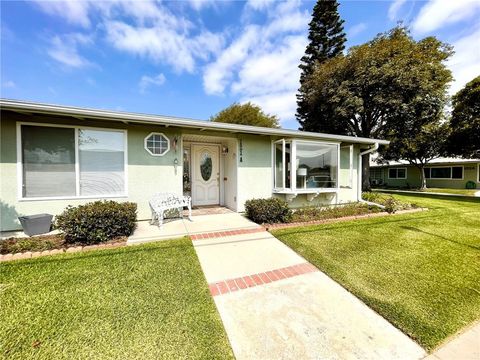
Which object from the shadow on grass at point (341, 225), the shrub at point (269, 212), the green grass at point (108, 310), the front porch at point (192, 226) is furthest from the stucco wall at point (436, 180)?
the green grass at point (108, 310)

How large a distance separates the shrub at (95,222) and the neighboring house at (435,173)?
90.1 ft

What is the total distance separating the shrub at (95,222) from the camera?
13.4ft

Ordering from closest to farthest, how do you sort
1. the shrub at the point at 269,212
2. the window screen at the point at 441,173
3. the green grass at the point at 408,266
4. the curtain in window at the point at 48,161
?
the green grass at the point at 408,266 → the curtain in window at the point at 48,161 → the shrub at the point at 269,212 → the window screen at the point at 441,173

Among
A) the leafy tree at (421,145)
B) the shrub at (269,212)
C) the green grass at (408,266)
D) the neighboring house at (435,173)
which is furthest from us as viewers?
the neighboring house at (435,173)

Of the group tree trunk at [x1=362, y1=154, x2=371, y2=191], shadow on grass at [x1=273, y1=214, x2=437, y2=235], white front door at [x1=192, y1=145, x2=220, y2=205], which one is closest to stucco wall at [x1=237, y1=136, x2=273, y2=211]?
white front door at [x1=192, y1=145, x2=220, y2=205]

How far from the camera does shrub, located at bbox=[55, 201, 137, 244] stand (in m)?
4.07

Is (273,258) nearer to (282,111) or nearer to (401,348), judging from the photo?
(401,348)

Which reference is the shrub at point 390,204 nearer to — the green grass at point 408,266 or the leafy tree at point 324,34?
the green grass at point 408,266

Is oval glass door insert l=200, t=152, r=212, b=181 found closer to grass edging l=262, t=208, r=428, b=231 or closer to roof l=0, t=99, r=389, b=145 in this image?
roof l=0, t=99, r=389, b=145

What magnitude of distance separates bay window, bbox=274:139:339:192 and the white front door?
244 cm

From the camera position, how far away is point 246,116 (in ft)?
78.9

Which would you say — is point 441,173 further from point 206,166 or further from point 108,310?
point 108,310

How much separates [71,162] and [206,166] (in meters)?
4.15

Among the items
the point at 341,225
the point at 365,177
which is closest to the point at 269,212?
the point at 341,225
